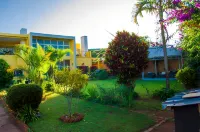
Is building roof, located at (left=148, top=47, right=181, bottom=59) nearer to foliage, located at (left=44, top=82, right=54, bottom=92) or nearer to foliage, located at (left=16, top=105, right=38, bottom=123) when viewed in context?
foliage, located at (left=44, top=82, right=54, bottom=92)

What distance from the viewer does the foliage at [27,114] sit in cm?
673

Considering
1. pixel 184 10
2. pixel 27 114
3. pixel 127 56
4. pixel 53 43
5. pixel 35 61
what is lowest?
pixel 27 114

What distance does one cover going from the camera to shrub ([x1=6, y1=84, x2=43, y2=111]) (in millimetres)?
6961

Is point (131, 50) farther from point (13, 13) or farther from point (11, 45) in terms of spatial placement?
point (11, 45)

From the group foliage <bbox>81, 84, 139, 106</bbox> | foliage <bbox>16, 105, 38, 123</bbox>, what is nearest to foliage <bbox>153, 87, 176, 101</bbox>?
foliage <bbox>81, 84, 139, 106</bbox>

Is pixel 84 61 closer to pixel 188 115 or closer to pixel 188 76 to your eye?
pixel 188 76

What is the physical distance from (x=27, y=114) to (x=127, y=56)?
525cm

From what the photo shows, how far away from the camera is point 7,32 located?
2341 cm

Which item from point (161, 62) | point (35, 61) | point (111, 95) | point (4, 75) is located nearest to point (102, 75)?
point (161, 62)

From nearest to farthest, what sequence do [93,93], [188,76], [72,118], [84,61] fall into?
[72,118] → [93,93] → [188,76] → [84,61]

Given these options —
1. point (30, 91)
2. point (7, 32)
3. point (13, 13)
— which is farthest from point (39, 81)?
point (7, 32)

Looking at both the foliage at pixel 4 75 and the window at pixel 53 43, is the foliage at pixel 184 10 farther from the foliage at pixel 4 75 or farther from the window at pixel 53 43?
the window at pixel 53 43

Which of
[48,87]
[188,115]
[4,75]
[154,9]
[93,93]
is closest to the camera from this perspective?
[188,115]

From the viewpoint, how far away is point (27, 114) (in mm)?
6879
